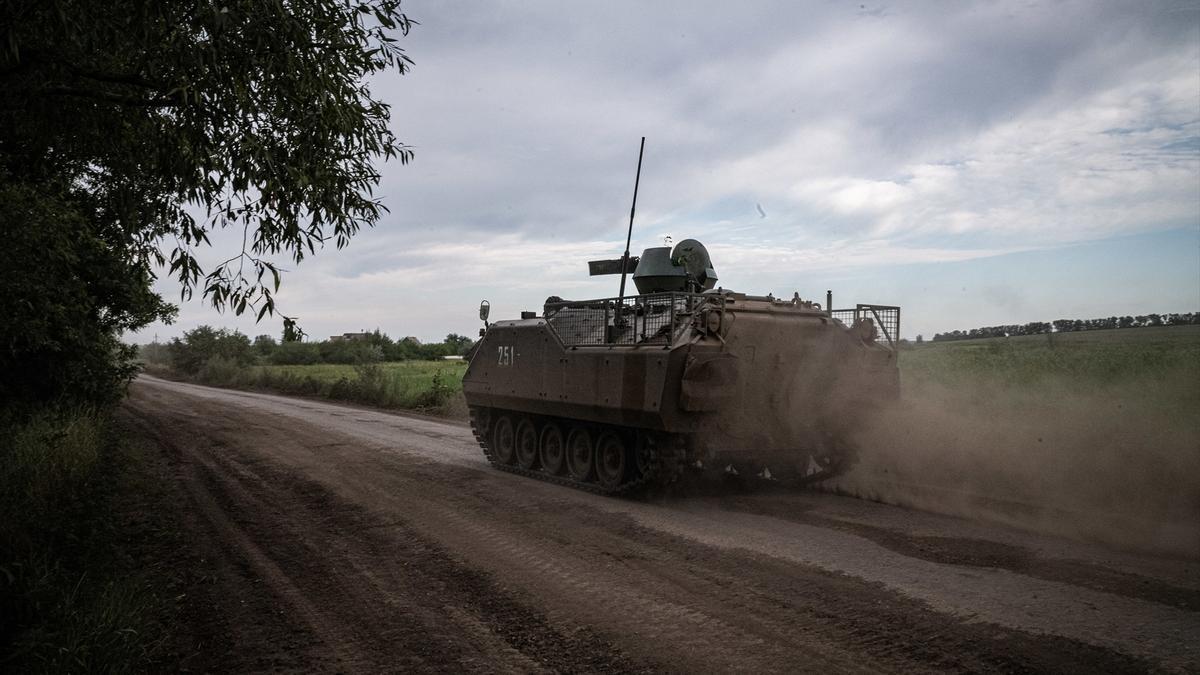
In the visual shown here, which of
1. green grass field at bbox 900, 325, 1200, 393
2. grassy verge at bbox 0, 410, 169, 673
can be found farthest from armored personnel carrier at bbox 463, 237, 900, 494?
grassy verge at bbox 0, 410, 169, 673

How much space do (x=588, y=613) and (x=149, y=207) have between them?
173 inches

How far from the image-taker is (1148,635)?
4.81 m

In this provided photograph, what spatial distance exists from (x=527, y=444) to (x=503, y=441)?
28.2 inches

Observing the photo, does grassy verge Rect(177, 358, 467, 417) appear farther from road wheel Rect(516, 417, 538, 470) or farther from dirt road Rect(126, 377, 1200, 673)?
dirt road Rect(126, 377, 1200, 673)

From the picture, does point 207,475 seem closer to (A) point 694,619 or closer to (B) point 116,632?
(B) point 116,632

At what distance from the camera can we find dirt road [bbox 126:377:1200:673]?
477 centimetres

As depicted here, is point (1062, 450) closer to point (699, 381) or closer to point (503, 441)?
point (699, 381)

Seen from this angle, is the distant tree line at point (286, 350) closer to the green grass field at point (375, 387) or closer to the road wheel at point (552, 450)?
the green grass field at point (375, 387)

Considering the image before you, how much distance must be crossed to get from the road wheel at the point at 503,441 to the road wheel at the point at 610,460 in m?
2.21

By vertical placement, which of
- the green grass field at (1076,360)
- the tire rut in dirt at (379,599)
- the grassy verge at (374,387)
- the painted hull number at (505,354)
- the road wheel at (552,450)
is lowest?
the tire rut in dirt at (379,599)

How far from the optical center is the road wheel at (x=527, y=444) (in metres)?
12.2

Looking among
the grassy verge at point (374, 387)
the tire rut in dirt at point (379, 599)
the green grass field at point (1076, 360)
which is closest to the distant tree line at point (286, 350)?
the grassy verge at point (374, 387)

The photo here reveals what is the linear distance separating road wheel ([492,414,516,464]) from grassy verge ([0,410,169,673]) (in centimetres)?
469

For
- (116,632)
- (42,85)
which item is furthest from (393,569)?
(42,85)
